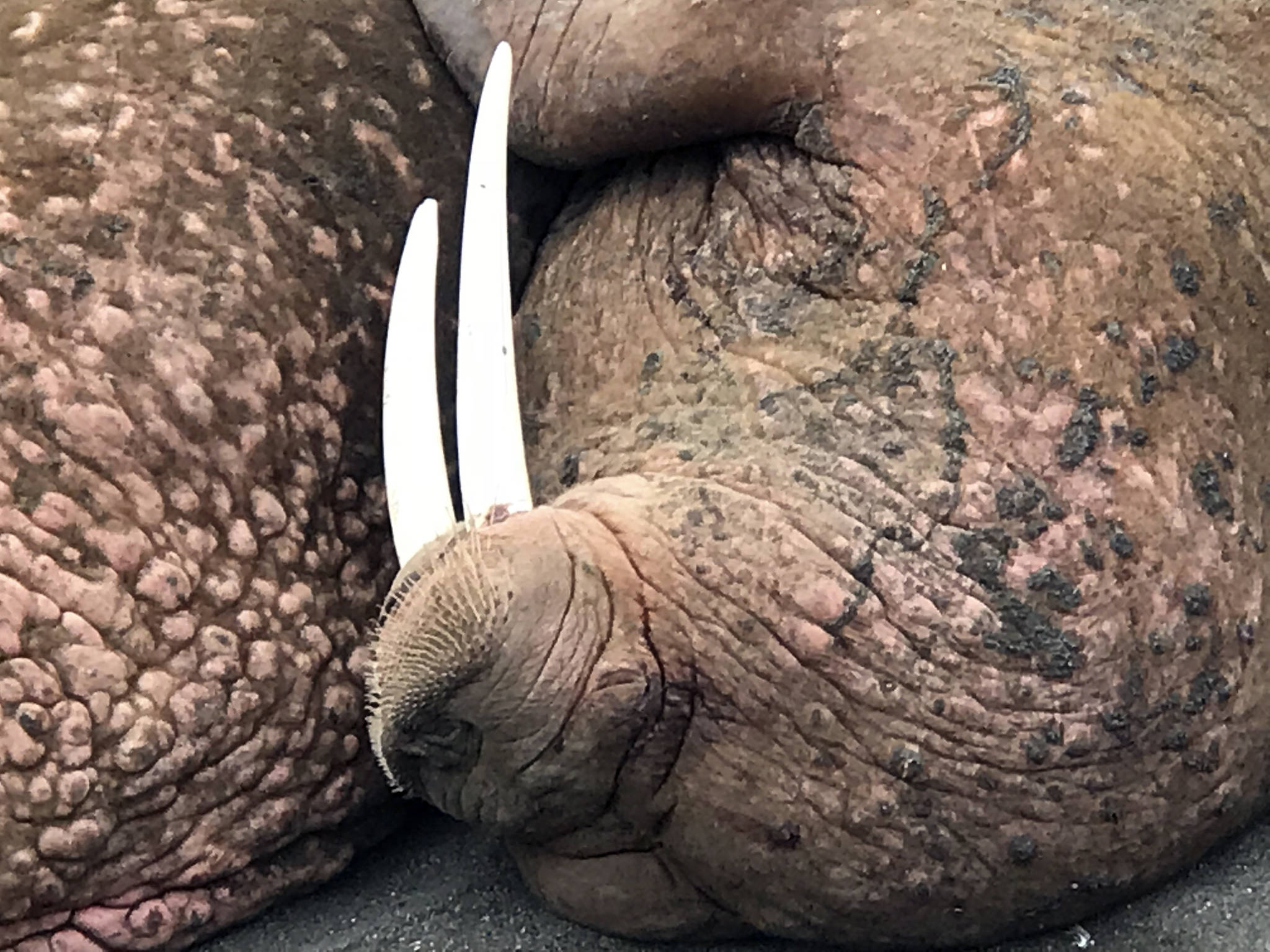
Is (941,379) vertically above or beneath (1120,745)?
above

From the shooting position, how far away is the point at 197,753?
1285mm

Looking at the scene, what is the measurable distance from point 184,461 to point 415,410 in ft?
0.67

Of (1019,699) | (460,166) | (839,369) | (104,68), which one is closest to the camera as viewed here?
(1019,699)

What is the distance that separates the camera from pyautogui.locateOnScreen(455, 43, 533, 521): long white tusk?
1.18 metres

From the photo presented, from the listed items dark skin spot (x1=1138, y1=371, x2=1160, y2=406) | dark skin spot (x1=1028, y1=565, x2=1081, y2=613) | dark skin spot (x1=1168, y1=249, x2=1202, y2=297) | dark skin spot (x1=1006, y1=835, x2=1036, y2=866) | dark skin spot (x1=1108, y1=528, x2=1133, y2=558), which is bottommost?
dark skin spot (x1=1006, y1=835, x2=1036, y2=866)

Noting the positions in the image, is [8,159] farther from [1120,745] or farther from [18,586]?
[1120,745]

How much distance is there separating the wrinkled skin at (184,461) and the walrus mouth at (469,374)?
0.44ft

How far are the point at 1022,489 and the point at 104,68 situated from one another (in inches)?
32.1

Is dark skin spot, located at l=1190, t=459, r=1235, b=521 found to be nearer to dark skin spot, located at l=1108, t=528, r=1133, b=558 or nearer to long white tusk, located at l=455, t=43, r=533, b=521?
dark skin spot, located at l=1108, t=528, r=1133, b=558

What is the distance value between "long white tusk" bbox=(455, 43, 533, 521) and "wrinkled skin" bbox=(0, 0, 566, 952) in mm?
192

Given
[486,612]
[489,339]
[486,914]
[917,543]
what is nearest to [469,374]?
[489,339]

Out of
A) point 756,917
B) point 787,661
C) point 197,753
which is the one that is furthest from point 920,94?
point 197,753

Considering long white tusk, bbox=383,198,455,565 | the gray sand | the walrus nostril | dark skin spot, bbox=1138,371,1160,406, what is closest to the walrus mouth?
long white tusk, bbox=383,198,455,565

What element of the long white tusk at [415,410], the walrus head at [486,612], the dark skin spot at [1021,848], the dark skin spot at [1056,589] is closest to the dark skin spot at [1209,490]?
the dark skin spot at [1056,589]
